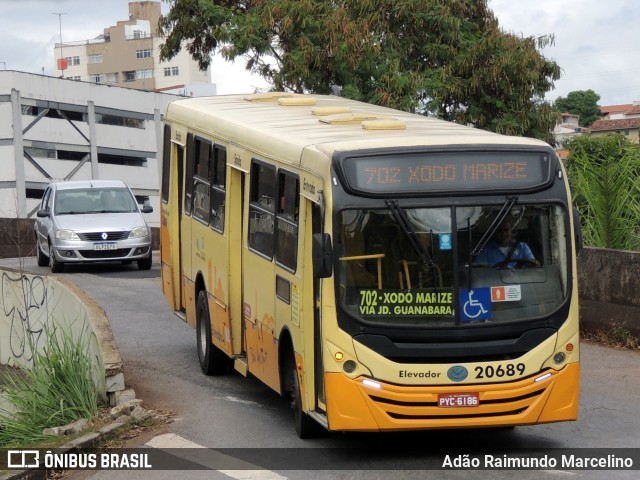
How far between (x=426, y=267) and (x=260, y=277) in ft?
8.71

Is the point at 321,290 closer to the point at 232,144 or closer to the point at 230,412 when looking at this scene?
the point at 230,412

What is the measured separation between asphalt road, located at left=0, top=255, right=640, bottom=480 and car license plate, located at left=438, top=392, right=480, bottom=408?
50cm

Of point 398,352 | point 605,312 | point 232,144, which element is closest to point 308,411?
point 398,352

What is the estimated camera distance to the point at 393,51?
28812 mm

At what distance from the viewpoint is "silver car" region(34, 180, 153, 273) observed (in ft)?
84.5

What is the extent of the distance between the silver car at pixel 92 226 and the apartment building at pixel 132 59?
10118 cm

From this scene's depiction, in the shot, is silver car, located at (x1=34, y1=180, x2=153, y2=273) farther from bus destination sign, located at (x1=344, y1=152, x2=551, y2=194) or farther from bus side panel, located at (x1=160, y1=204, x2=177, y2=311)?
bus destination sign, located at (x1=344, y1=152, x2=551, y2=194)

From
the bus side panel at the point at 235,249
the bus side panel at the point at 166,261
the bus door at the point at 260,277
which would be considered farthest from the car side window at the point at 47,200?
the bus door at the point at 260,277

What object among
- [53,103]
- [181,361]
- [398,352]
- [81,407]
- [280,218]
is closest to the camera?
[398,352]

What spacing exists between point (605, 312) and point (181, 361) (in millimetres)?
5237

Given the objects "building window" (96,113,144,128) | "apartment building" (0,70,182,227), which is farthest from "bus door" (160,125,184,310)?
"building window" (96,113,144,128)

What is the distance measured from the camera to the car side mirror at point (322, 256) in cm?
940

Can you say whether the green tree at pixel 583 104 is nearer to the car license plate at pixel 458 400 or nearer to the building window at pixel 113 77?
the building window at pixel 113 77

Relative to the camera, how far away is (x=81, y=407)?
12.1 m
